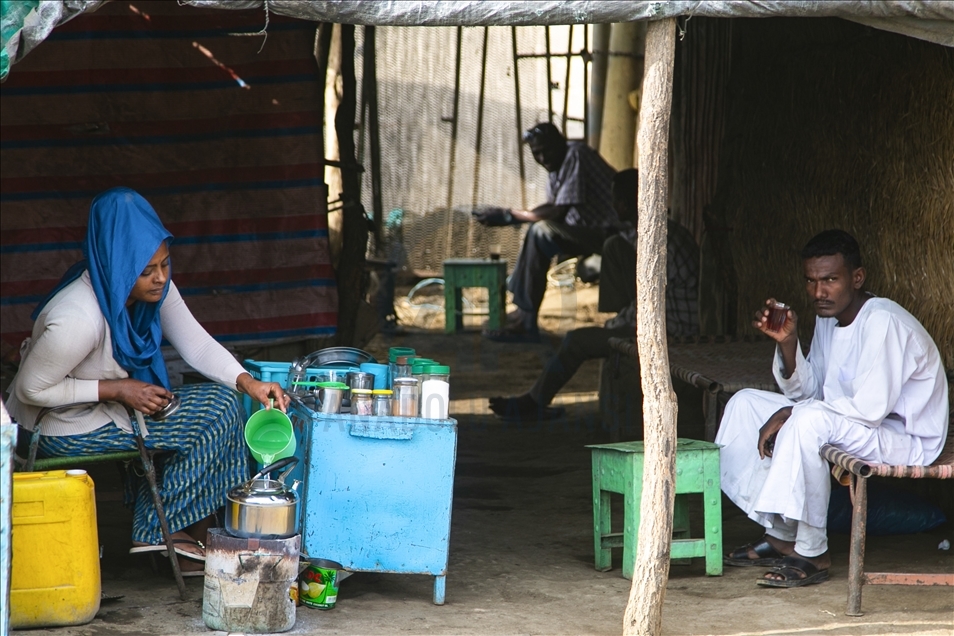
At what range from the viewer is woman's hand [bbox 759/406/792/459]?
14.3ft

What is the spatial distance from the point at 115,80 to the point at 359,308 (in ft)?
5.89

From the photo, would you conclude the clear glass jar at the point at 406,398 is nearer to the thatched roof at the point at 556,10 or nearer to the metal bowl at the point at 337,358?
the metal bowl at the point at 337,358

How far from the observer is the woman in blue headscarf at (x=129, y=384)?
3.84 meters

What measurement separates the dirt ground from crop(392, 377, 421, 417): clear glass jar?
0.68 m

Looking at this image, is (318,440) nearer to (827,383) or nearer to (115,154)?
(827,383)

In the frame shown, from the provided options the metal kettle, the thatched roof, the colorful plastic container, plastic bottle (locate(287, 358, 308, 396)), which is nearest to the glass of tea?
the thatched roof

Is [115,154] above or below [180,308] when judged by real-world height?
above

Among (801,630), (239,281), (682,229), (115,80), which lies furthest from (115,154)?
(801,630)

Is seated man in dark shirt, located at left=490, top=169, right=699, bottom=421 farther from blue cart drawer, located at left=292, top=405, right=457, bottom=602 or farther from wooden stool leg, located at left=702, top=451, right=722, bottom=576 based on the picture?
blue cart drawer, located at left=292, top=405, right=457, bottom=602

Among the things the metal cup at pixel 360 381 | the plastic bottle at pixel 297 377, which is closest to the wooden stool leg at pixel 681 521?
the metal cup at pixel 360 381

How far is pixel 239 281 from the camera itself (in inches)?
234

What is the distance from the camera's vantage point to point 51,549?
3.46 m

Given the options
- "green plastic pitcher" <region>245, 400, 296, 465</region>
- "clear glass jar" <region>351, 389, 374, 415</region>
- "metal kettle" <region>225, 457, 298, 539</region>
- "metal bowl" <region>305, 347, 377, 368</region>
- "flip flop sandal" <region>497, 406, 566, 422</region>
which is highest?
"metal bowl" <region>305, 347, 377, 368</region>

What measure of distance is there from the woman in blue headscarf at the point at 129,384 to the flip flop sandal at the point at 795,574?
1.92m
